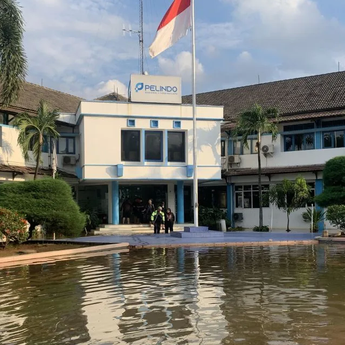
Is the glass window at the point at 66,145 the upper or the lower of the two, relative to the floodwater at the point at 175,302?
upper

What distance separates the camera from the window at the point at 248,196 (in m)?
30.3

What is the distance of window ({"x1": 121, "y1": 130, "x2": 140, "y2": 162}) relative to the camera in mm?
26641

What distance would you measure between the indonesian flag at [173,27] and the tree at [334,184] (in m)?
9.38

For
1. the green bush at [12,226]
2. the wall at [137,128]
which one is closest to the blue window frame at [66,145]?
the wall at [137,128]

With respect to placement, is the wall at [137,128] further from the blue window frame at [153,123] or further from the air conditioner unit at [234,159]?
the air conditioner unit at [234,159]

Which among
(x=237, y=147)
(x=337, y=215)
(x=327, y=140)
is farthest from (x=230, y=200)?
(x=337, y=215)

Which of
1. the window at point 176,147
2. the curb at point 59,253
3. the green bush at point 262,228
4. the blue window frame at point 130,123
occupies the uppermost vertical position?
the blue window frame at point 130,123

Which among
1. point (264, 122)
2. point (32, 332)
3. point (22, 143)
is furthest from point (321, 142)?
point (32, 332)

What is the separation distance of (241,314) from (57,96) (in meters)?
28.6

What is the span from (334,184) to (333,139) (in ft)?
17.8

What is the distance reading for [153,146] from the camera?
27094 mm

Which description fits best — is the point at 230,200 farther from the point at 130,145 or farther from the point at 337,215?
the point at 337,215

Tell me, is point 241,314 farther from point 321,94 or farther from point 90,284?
point 321,94

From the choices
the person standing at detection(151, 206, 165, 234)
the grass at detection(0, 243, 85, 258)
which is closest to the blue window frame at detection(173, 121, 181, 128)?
the person standing at detection(151, 206, 165, 234)
